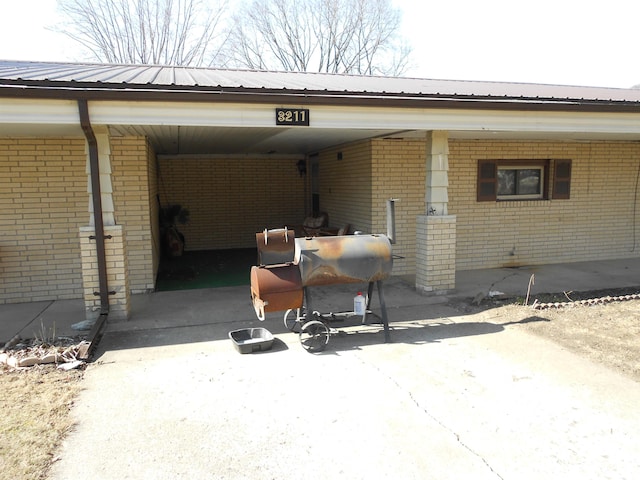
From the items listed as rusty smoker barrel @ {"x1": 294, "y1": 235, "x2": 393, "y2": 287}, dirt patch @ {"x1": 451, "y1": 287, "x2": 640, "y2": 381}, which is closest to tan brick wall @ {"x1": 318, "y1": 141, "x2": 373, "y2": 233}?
dirt patch @ {"x1": 451, "y1": 287, "x2": 640, "y2": 381}

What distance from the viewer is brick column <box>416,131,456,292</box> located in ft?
25.0

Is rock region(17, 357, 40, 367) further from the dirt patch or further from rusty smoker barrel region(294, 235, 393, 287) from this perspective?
the dirt patch

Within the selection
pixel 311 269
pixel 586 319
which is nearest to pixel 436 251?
pixel 586 319

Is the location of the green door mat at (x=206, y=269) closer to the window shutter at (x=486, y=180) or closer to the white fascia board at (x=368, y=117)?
the white fascia board at (x=368, y=117)

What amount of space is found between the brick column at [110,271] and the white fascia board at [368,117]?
1518mm

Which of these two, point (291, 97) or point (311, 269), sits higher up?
point (291, 97)

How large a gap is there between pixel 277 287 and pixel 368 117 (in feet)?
8.83

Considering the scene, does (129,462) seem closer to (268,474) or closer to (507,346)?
(268,474)

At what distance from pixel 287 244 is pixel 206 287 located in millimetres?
3362

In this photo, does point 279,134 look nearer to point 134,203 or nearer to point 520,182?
point 134,203

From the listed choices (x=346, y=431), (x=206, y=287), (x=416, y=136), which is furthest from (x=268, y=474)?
(x=416, y=136)

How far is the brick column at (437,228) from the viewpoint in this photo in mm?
7613

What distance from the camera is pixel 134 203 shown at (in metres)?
8.30

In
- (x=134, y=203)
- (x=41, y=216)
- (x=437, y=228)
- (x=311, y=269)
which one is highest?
(x=134, y=203)
